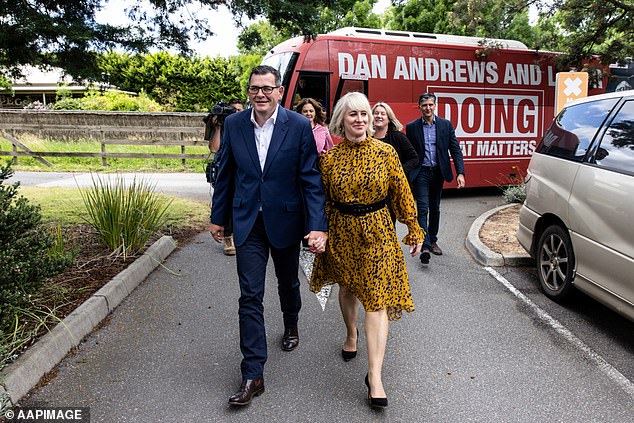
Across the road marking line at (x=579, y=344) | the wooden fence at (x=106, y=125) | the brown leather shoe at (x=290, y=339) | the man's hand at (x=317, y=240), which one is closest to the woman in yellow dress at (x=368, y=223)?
the man's hand at (x=317, y=240)

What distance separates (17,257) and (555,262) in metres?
4.56

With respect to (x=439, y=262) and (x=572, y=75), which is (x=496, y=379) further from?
(x=572, y=75)

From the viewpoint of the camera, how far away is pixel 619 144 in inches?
165

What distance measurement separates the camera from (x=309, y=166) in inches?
130

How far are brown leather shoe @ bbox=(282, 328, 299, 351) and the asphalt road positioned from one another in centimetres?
5

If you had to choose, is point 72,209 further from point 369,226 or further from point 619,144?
point 619,144

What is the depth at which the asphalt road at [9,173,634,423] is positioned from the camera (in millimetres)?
3145

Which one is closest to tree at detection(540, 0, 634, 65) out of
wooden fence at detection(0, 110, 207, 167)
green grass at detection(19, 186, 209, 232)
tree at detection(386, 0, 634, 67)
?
tree at detection(386, 0, 634, 67)

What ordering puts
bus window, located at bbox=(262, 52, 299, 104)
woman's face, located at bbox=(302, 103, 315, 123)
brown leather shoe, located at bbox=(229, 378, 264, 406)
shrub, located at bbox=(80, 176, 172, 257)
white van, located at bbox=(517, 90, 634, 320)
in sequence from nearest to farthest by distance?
brown leather shoe, located at bbox=(229, 378, 264, 406) → white van, located at bbox=(517, 90, 634, 320) → woman's face, located at bbox=(302, 103, 315, 123) → shrub, located at bbox=(80, 176, 172, 257) → bus window, located at bbox=(262, 52, 299, 104)

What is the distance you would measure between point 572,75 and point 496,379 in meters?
5.65

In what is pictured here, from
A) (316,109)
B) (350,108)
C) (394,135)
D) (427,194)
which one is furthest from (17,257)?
(427,194)

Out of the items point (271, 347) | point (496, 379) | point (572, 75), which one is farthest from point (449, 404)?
point (572, 75)

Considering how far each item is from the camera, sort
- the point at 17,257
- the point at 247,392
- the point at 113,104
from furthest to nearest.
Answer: the point at 113,104 < the point at 17,257 < the point at 247,392

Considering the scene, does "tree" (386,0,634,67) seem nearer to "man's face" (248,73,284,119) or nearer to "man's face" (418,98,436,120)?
"man's face" (418,98,436,120)
